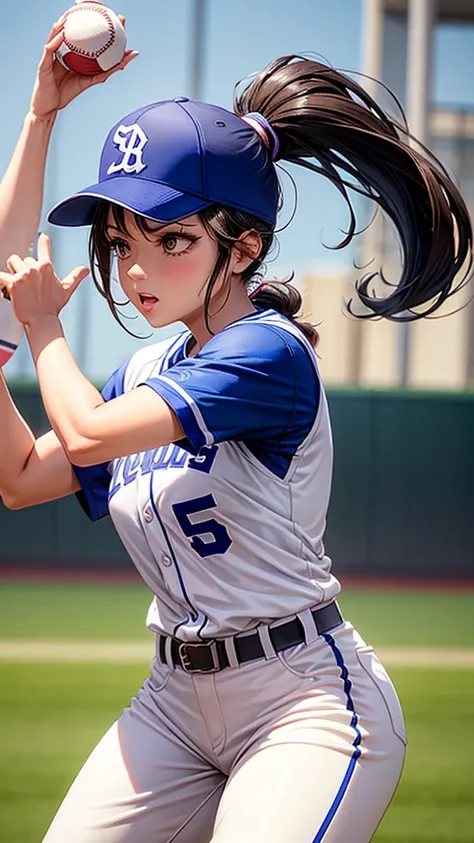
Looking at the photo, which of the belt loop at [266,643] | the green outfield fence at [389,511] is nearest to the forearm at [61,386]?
the belt loop at [266,643]

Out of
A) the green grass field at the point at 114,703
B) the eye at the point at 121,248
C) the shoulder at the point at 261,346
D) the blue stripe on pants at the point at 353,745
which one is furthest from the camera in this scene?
the green grass field at the point at 114,703

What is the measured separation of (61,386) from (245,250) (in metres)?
0.45

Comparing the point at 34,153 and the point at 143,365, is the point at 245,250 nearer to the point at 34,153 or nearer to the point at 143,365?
the point at 143,365

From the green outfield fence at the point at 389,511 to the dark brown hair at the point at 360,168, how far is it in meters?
9.66

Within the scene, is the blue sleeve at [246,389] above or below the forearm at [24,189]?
below

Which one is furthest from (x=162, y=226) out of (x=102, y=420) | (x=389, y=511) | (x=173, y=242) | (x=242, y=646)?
(x=389, y=511)

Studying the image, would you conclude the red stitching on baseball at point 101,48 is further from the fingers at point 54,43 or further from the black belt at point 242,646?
the black belt at point 242,646

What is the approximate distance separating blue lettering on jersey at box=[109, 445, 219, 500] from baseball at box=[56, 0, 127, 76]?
30.8 inches

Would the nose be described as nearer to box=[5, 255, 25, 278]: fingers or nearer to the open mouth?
the open mouth

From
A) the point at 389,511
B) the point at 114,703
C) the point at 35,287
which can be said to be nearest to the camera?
the point at 35,287

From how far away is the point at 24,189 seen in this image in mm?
2436

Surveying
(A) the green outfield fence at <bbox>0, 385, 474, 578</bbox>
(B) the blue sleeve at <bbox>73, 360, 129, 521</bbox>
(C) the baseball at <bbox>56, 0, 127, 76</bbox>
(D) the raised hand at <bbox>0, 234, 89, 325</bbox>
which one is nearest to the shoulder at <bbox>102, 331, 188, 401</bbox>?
(B) the blue sleeve at <bbox>73, 360, 129, 521</bbox>

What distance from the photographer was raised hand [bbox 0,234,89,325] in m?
2.09

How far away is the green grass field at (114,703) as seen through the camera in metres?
4.36
